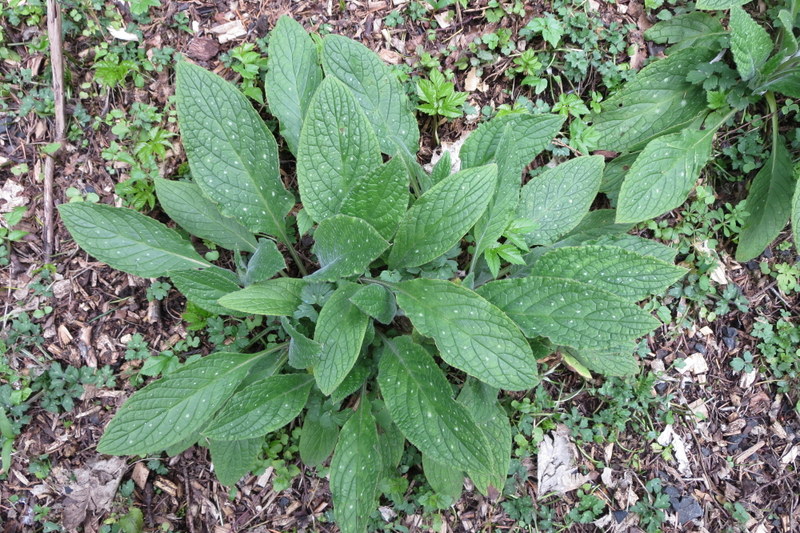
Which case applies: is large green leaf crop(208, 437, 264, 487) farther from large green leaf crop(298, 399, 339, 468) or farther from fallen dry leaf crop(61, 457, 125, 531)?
fallen dry leaf crop(61, 457, 125, 531)

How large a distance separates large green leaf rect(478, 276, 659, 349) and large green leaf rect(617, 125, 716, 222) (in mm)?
689

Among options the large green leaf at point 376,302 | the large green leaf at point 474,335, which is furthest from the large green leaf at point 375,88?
the large green leaf at point 474,335

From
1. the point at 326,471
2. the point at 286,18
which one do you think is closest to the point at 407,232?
the point at 286,18

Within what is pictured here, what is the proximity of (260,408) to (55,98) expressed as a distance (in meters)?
1.95

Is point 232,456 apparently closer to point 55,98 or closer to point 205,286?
point 205,286


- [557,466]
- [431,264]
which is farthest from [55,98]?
[557,466]

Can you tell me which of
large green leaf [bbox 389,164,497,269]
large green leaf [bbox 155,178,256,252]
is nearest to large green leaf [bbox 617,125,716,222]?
large green leaf [bbox 389,164,497,269]

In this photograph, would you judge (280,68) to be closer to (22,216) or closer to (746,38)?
(22,216)

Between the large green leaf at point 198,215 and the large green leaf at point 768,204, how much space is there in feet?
8.90

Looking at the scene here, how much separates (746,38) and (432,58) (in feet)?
5.15

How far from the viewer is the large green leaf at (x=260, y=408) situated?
7.11ft

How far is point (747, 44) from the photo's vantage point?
8.76 ft

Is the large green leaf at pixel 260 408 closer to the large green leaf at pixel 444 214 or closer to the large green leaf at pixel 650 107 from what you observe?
the large green leaf at pixel 444 214

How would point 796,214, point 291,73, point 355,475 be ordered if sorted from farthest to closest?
1. point 796,214
2. point 291,73
3. point 355,475
